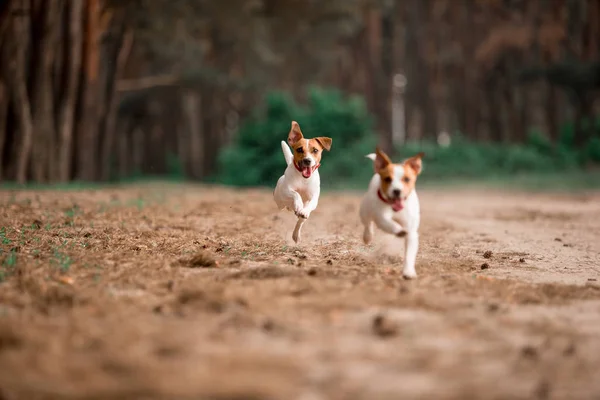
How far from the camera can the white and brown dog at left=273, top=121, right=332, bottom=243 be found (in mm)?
7695

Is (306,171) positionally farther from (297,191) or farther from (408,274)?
(408,274)

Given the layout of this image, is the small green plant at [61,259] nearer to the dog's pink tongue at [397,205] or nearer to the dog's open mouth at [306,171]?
the dog's open mouth at [306,171]

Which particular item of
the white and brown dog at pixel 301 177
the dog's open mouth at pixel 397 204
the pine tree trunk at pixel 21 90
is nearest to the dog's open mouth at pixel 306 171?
the white and brown dog at pixel 301 177

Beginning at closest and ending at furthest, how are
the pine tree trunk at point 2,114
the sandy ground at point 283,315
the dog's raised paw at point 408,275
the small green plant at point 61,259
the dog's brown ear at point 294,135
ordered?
the sandy ground at point 283,315
the dog's raised paw at point 408,275
the small green plant at point 61,259
the dog's brown ear at point 294,135
the pine tree trunk at point 2,114

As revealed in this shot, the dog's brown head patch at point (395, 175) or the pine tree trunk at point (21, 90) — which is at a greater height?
the pine tree trunk at point (21, 90)

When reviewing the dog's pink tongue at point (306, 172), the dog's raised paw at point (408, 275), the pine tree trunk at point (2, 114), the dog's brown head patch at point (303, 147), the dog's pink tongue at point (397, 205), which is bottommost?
the dog's raised paw at point (408, 275)

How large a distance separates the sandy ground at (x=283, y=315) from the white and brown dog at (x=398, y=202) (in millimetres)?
397

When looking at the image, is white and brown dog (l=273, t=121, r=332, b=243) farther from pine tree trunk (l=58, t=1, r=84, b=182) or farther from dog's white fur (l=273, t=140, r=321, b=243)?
pine tree trunk (l=58, t=1, r=84, b=182)

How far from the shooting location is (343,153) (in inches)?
965

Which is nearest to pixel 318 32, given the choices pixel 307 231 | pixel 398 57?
pixel 398 57

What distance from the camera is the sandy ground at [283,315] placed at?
12.0 ft

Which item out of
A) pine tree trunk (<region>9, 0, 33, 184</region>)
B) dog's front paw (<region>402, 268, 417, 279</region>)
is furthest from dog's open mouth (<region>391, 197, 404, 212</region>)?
pine tree trunk (<region>9, 0, 33, 184</region>)

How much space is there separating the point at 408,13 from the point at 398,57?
9.35 ft

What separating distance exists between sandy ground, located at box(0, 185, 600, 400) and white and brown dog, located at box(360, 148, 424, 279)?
15.6 inches
